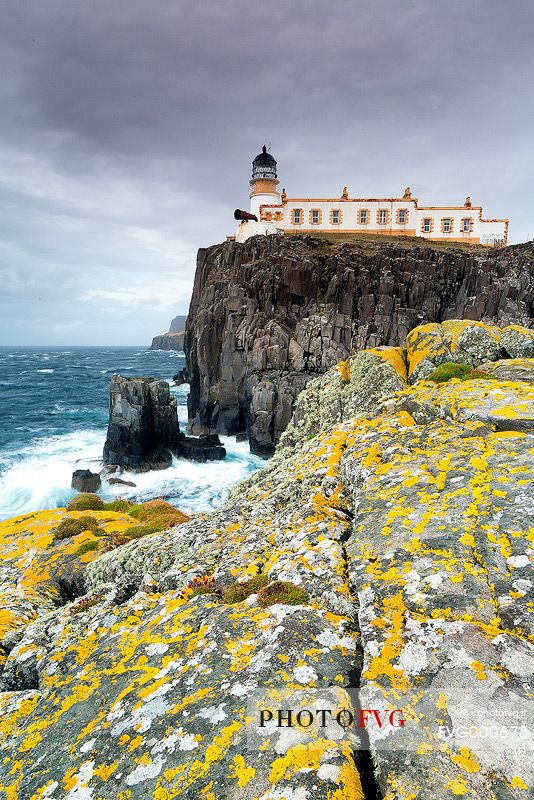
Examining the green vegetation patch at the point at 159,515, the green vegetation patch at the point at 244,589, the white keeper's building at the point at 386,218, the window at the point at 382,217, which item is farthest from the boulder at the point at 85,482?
the window at the point at 382,217

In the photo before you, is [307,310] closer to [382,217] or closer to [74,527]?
[382,217]

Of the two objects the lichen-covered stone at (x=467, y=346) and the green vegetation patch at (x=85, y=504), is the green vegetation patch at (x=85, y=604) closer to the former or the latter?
the green vegetation patch at (x=85, y=504)

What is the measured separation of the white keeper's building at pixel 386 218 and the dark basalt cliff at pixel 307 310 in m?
21.1

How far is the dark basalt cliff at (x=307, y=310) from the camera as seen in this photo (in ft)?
171

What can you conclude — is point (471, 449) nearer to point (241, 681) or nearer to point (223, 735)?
point (241, 681)

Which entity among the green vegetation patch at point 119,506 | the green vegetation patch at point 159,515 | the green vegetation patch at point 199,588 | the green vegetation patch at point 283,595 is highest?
the green vegetation patch at point 283,595

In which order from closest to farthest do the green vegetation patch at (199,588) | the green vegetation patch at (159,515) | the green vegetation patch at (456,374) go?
the green vegetation patch at (199,588), the green vegetation patch at (456,374), the green vegetation patch at (159,515)

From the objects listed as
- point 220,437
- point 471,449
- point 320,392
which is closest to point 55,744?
point 471,449

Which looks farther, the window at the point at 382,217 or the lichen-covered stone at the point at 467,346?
the window at the point at 382,217

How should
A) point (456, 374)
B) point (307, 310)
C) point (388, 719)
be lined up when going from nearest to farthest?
point (388, 719)
point (456, 374)
point (307, 310)

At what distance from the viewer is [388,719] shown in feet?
10.9

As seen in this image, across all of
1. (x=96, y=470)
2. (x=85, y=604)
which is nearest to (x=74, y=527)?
(x=85, y=604)

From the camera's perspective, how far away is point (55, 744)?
420cm

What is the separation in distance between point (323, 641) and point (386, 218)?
9251 centimetres
